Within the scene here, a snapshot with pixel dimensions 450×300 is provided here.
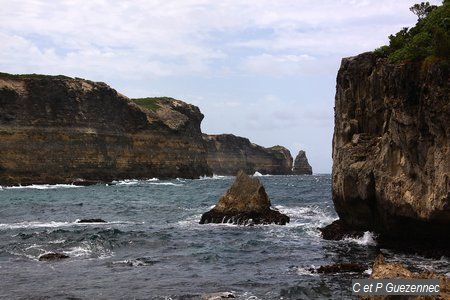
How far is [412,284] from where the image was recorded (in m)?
10.6

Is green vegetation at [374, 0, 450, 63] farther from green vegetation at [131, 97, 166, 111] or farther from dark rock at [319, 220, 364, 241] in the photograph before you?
green vegetation at [131, 97, 166, 111]

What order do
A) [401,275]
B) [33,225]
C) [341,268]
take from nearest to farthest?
[401,275] < [341,268] < [33,225]

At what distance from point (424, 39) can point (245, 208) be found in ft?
57.6

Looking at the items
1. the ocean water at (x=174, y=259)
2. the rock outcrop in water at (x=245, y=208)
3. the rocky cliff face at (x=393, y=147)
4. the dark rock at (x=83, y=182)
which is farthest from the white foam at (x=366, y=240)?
the dark rock at (x=83, y=182)

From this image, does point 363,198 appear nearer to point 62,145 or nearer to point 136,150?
point 62,145

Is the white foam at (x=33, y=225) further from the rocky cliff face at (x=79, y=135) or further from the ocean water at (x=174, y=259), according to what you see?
the rocky cliff face at (x=79, y=135)

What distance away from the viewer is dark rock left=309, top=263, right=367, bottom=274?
18.8 metres

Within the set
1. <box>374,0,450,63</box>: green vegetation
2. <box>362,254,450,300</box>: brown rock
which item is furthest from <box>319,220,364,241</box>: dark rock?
<box>362,254,450,300</box>: brown rock

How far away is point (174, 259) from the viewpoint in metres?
22.5

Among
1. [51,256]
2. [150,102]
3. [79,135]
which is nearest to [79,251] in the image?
[51,256]

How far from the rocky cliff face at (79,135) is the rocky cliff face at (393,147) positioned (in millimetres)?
72367

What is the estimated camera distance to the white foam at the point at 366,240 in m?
24.6

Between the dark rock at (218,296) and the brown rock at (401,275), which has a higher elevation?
the brown rock at (401,275)

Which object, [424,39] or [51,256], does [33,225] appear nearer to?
[51,256]
